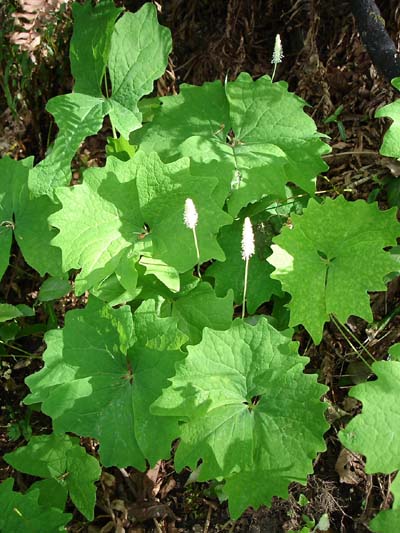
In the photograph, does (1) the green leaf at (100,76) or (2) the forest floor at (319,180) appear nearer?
(1) the green leaf at (100,76)

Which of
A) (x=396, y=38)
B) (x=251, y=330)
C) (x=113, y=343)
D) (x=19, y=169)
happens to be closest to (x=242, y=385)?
(x=251, y=330)

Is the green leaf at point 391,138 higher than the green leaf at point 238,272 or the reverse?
higher

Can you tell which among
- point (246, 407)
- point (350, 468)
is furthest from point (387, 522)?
point (246, 407)

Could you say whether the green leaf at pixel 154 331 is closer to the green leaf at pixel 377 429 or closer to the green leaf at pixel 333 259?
the green leaf at pixel 333 259

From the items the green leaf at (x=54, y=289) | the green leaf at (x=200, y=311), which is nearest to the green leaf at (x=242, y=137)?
the green leaf at (x=200, y=311)

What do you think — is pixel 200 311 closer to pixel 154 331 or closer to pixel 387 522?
pixel 154 331

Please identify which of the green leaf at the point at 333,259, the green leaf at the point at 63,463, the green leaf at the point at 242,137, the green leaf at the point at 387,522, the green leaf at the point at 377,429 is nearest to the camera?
the green leaf at the point at 377,429

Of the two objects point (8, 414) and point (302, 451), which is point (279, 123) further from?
point (8, 414)
